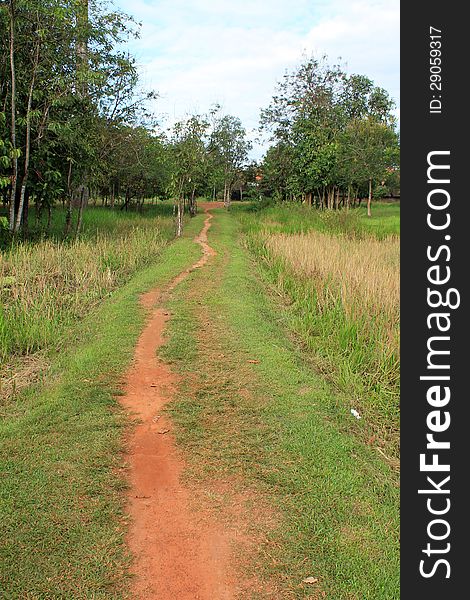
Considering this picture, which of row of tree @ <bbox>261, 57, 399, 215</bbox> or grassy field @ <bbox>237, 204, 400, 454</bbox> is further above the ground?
row of tree @ <bbox>261, 57, 399, 215</bbox>

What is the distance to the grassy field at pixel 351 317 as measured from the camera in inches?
197

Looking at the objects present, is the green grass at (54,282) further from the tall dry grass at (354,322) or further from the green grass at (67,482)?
the tall dry grass at (354,322)

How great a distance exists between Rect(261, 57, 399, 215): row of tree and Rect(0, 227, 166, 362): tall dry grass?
17.6 metres

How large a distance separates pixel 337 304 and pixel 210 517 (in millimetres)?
4587

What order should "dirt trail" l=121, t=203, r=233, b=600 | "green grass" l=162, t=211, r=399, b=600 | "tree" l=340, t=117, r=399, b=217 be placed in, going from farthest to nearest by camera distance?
"tree" l=340, t=117, r=399, b=217 → "green grass" l=162, t=211, r=399, b=600 → "dirt trail" l=121, t=203, r=233, b=600

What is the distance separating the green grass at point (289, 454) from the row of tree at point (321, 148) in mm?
22844

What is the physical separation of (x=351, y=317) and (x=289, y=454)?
3.06 metres

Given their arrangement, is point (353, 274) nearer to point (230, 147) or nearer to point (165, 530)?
point (165, 530)

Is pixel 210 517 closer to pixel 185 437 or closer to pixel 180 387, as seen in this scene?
pixel 185 437

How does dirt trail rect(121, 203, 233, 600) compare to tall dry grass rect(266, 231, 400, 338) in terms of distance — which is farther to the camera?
tall dry grass rect(266, 231, 400, 338)

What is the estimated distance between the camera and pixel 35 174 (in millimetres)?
13008

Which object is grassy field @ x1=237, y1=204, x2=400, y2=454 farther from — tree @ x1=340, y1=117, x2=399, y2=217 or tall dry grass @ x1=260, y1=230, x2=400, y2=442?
tree @ x1=340, y1=117, x2=399, y2=217

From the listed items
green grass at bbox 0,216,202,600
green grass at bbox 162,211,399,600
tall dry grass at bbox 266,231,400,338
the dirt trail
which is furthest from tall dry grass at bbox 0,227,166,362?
tall dry grass at bbox 266,231,400,338

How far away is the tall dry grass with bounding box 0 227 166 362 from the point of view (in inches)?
243
